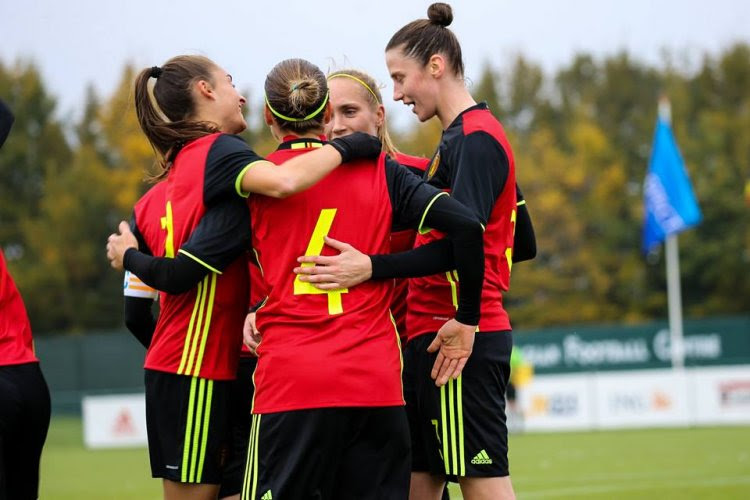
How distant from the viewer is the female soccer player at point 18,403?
4.88m

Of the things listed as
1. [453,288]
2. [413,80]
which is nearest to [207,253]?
[453,288]

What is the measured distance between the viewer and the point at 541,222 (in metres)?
46.6

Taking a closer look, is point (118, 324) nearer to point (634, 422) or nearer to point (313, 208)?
point (634, 422)

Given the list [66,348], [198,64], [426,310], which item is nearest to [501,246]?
[426,310]

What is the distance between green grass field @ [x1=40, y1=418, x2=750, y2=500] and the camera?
36.9 feet

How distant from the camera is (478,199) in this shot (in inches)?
191

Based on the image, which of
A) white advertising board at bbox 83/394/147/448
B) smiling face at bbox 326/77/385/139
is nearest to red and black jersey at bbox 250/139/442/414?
smiling face at bbox 326/77/385/139

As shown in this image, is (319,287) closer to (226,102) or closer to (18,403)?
(226,102)

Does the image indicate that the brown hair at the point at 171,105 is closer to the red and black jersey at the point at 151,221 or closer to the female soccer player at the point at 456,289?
the red and black jersey at the point at 151,221

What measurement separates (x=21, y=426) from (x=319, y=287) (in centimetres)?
155

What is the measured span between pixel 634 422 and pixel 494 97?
33.5m

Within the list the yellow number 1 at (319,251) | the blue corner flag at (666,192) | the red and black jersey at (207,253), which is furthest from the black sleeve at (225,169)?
the blue corner flag at (666,192)

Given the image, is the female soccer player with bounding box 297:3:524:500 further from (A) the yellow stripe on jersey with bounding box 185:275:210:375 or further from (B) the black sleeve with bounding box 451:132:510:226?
(A) the yellow stripe on jersey with bounding box 185:275:210:375

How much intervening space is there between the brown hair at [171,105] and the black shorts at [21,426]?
3.79ft
